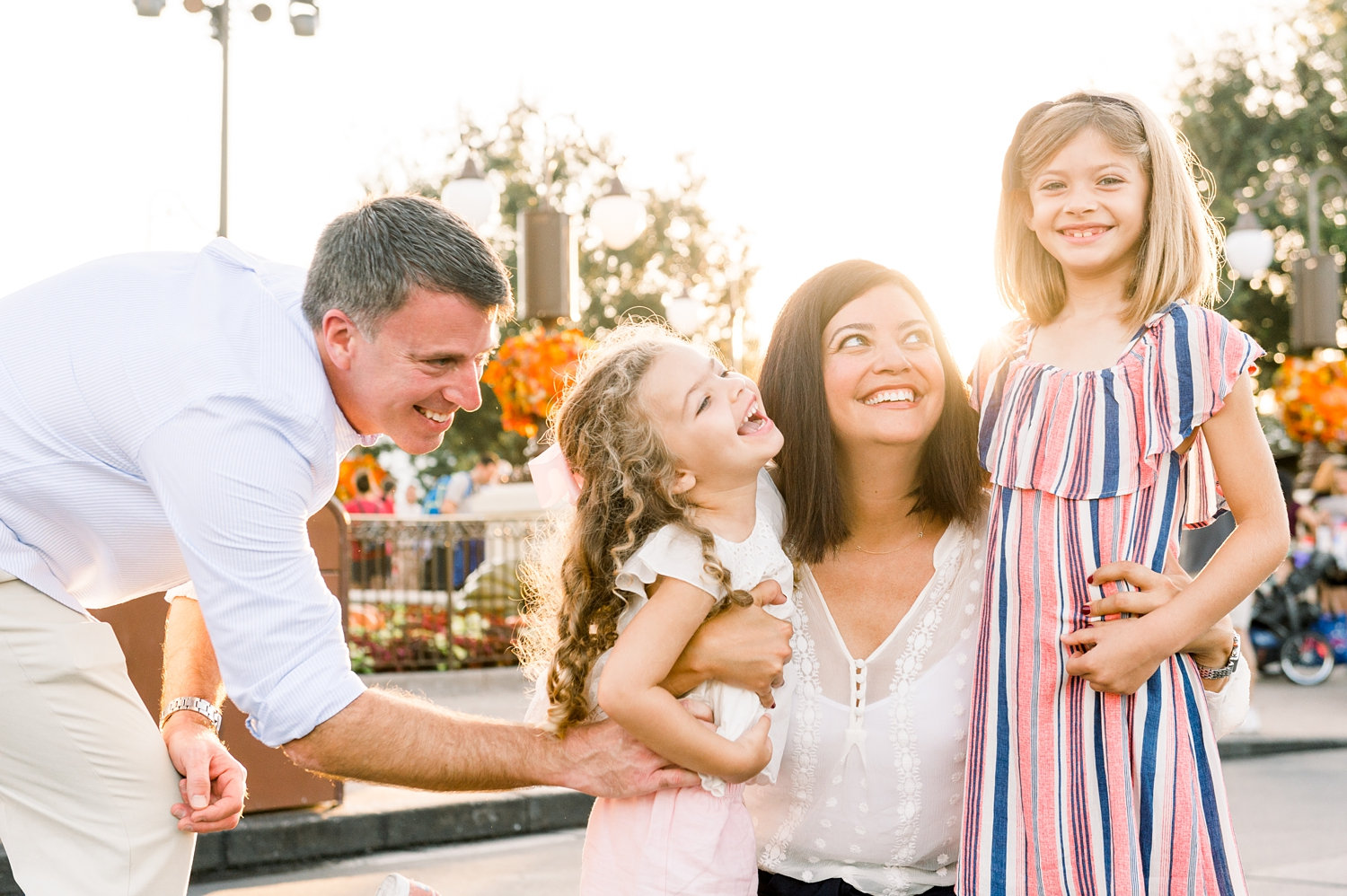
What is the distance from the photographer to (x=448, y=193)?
1180 centimetres

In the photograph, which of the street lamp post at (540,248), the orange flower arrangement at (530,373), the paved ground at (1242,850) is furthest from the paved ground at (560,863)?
the street lamp post at (540,248)

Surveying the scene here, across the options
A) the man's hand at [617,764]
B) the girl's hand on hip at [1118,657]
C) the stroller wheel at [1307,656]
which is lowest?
the stroller wheel at [1307,656]

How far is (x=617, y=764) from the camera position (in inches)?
97.2

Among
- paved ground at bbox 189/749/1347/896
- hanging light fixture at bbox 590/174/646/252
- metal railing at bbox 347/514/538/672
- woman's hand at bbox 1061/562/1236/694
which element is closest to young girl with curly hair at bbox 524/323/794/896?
woman's hand at bbox 1061/562/1236/694

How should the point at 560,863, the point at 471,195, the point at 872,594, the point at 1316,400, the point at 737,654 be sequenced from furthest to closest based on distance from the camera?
the point at 1316,400
the point at 471,195
the point at 560,863
the point at 872,594
the point at 737,654

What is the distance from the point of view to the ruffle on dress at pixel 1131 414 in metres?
2.40

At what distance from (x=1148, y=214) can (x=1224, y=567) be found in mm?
771

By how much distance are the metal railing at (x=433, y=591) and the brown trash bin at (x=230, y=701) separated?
4.52 meters

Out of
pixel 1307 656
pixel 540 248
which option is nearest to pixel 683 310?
pixel 540 248

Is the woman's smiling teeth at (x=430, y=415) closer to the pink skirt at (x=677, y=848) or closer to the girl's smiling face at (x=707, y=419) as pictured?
the girl's smiling face at (x=707, y=419)

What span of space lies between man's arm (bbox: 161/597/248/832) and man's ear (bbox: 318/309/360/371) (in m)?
0.79

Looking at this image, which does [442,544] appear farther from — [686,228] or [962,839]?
[686,228]

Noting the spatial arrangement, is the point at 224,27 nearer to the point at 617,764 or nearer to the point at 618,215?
the point at 618,215

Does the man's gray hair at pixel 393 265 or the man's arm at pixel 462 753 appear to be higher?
the man's gray hair at pixel 393 265
